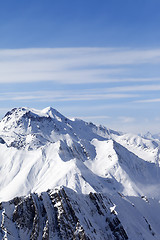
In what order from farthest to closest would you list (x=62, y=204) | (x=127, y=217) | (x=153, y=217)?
1. (x=153, y=217)
2. (x=127, y=217)
3. (x=62, y=204)

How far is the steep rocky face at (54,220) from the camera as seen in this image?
9669cm

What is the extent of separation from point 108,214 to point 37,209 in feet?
96.1

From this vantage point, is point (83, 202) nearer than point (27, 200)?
No

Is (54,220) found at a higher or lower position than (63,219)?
lower

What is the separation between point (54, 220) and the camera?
3935 inches

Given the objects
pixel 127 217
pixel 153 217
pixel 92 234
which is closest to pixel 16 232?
pixel 92 234

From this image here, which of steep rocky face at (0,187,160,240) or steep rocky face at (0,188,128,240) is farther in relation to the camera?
steep rocky face at (0,187,160,240)

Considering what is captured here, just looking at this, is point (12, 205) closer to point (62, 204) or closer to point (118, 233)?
point (62, 204)

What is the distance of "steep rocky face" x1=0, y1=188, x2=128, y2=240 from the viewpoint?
96688 mm

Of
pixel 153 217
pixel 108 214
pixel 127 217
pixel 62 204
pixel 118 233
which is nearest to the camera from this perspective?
pixel 62 204

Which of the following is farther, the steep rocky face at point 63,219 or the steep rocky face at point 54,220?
the steep rocky face at point 63,219

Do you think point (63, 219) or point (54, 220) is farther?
point (54, 220)

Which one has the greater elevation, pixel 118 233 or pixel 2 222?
pixel 2 222

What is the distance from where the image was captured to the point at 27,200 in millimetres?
103812
